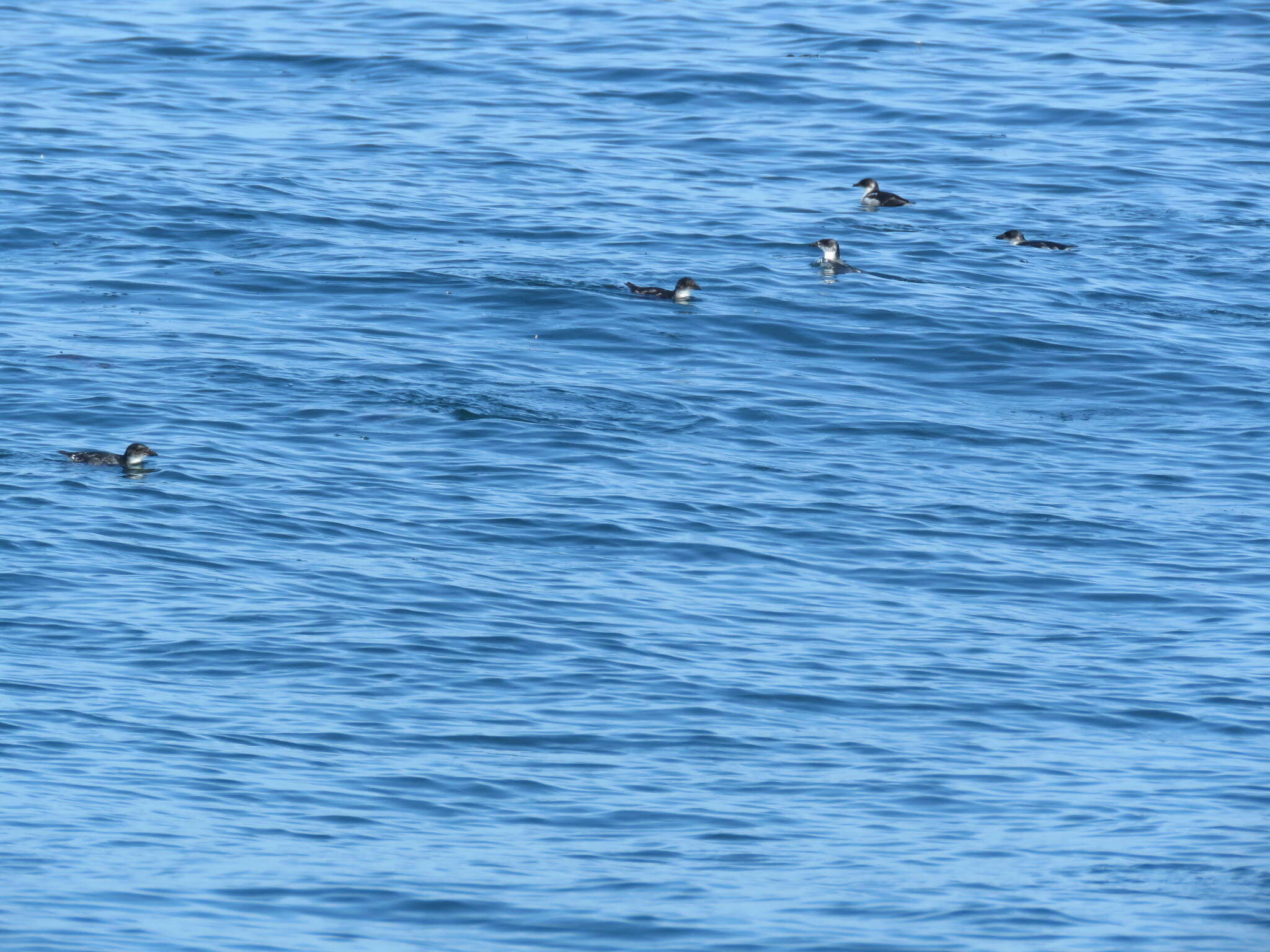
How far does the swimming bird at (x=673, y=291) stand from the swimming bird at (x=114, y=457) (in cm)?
737

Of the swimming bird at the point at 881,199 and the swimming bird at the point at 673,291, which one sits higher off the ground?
the swimming bird at the point at 881,199

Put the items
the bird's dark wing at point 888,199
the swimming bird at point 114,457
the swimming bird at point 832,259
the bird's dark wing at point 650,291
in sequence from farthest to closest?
the bird's dark wing at point 888,199, the swimming bird at point 832,259, the bird's dark wing at point 650,291, the swimming bird at point 114,457

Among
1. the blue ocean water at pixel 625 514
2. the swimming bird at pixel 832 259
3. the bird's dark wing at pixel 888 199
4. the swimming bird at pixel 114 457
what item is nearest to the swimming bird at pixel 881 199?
the bird's dark wing at pixel 888 199

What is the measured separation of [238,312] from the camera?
23.4 meters

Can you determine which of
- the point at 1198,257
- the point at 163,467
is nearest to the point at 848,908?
the point at 163,467

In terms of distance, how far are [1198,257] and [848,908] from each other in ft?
58.5

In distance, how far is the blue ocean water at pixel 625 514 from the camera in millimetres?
11602

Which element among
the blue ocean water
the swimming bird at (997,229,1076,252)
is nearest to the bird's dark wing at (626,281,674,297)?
the blue ocean water

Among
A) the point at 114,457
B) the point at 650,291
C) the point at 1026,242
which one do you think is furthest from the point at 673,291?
the point at 114,457

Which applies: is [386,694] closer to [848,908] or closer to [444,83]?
[848,908]

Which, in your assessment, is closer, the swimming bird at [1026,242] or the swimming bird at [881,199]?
the swimming bird at [1026,242]

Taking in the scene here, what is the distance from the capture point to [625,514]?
17.9 m

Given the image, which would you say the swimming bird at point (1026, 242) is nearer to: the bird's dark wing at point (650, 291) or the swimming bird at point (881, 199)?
the swimming bird at point (881, 199)

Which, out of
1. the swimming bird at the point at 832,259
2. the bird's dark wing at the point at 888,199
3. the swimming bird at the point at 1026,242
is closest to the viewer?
the swimming bird at the point at 832,259
